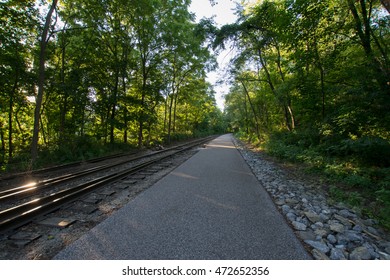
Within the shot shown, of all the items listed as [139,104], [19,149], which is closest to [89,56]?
[139,104]

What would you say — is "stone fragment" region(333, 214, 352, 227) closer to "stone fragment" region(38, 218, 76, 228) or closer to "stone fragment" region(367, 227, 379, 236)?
"stone fragment" region(367, 227, 379, 236)

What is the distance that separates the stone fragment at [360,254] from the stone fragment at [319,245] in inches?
11.2

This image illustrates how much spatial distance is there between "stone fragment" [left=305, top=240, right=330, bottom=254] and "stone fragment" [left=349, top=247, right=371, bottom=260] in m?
0.28

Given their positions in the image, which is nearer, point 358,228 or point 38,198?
point 358,228

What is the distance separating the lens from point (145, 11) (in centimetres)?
1393

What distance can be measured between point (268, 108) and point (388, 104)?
684 inches

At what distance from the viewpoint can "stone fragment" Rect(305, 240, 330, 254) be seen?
2676mm

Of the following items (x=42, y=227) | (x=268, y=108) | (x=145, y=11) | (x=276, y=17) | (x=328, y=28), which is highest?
(x=145, y=11)

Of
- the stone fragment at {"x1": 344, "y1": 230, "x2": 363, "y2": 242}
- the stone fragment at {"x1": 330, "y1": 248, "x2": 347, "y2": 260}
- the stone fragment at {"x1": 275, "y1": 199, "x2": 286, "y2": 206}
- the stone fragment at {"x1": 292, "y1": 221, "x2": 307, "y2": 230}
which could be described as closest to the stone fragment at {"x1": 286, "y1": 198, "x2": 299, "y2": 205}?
the stone fragment at {"x1": 275, "y1": 199, "x2": 286, "y2": 206}

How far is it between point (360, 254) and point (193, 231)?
2392mm

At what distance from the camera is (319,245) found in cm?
278

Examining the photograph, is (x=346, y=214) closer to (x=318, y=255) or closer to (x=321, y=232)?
(x=321, y=232)

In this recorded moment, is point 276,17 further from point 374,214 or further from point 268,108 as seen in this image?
point 268,108

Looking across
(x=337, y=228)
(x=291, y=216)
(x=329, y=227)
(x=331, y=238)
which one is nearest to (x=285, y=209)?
(x=291, y=216)
